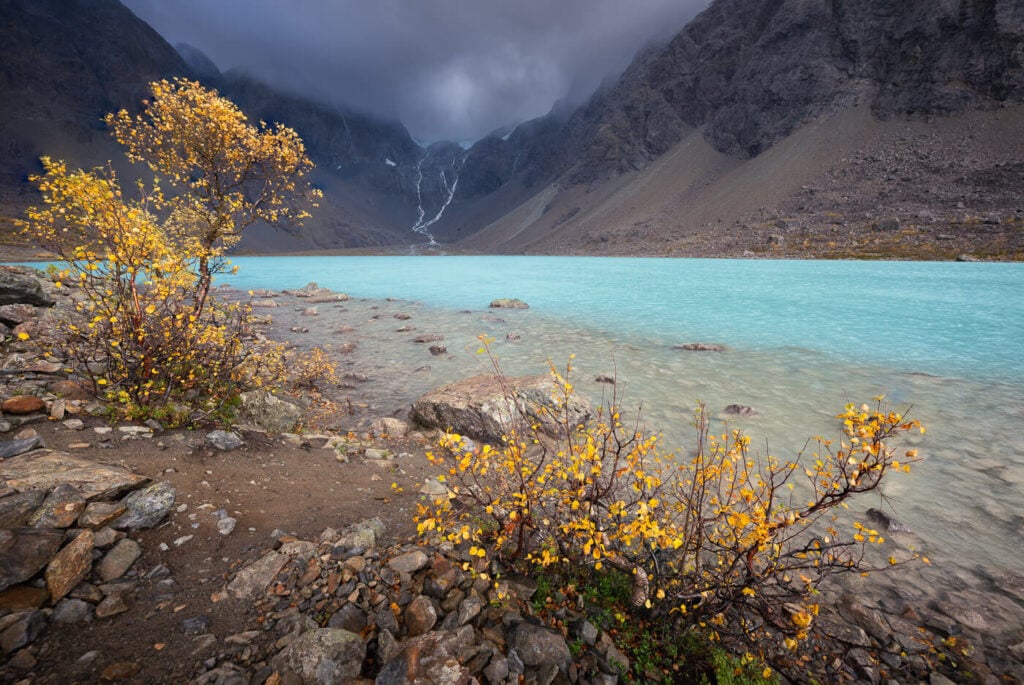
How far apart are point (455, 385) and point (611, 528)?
7.75 metres

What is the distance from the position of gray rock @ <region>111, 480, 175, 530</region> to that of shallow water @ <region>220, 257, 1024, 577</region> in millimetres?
7462

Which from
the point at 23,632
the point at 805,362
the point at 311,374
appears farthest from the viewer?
the point at 805,362

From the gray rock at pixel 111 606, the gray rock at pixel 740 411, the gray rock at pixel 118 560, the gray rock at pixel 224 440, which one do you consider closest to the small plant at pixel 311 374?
the gray rock at pixel 224 440

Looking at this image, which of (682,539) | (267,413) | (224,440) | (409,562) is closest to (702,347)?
(682,539)

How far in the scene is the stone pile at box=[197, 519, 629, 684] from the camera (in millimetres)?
3547

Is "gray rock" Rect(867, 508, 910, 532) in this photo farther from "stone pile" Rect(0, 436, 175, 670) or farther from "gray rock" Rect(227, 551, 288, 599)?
"stone pile" Rect(0, 436, 175, 670)

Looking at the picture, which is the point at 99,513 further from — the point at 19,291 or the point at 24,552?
the point at 19,291

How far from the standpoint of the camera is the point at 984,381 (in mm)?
14445

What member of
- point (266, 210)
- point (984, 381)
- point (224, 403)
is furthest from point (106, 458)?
point (984, 381)

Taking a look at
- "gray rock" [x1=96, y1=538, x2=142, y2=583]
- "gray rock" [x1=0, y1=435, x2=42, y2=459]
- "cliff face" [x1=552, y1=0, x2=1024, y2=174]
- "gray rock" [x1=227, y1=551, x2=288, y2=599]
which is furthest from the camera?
"cliff face" [x1=552, y1=0, x2=1024, y2=174]

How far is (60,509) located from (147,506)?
30.1 inches

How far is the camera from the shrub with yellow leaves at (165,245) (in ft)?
24.5

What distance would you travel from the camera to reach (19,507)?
4.54 m

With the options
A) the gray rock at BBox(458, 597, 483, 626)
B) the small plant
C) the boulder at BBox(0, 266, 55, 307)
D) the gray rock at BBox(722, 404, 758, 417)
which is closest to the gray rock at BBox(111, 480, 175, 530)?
the gray rock at BBox(458, 597, 483, 626)
